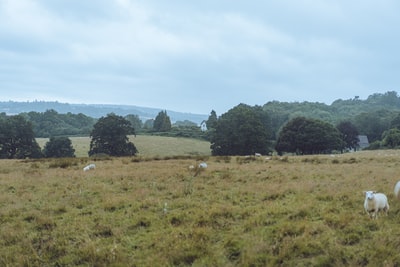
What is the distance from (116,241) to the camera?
686 centimetres

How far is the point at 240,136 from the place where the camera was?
66688 millimetres

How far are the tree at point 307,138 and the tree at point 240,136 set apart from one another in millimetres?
3816

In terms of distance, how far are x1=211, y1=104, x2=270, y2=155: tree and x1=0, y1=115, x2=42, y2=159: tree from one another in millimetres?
34254

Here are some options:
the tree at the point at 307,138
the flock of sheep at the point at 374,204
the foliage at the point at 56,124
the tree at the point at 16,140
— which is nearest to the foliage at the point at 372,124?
the tree at the point at 307,138

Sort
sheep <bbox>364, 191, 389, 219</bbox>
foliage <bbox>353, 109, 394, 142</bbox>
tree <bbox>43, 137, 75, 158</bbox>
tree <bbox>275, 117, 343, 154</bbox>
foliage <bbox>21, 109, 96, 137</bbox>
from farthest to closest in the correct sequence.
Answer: foliage <bbox>21, 109, 96, 137</bbox> → foliage <bbox>353, 109, 394, 142</bbox> → tree <bbox>275, 117, 343, 154</bbox> → tree <bbox>43, 137, 75, 158</bbox> → sheep <bbox>364, 191, 389, 219</bbox>

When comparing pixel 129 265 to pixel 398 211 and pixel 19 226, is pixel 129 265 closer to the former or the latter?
pixel 19 226

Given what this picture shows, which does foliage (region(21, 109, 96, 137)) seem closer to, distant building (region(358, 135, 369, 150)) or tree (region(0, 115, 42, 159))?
tree (region(0, 115, 42, 159))

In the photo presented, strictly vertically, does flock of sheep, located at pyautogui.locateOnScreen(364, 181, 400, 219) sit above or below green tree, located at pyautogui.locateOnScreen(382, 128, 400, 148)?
below

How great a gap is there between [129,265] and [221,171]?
11597 millimetres

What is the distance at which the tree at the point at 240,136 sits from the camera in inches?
2591

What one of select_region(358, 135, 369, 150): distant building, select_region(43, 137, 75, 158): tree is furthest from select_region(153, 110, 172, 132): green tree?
select_region(358, 135, 369, 150): distant building

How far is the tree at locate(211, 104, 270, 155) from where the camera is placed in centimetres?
6581

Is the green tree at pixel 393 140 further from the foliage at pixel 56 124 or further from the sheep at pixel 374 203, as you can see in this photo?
the foliage at pixel 56 124

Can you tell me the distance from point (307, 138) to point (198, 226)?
6059 cm
